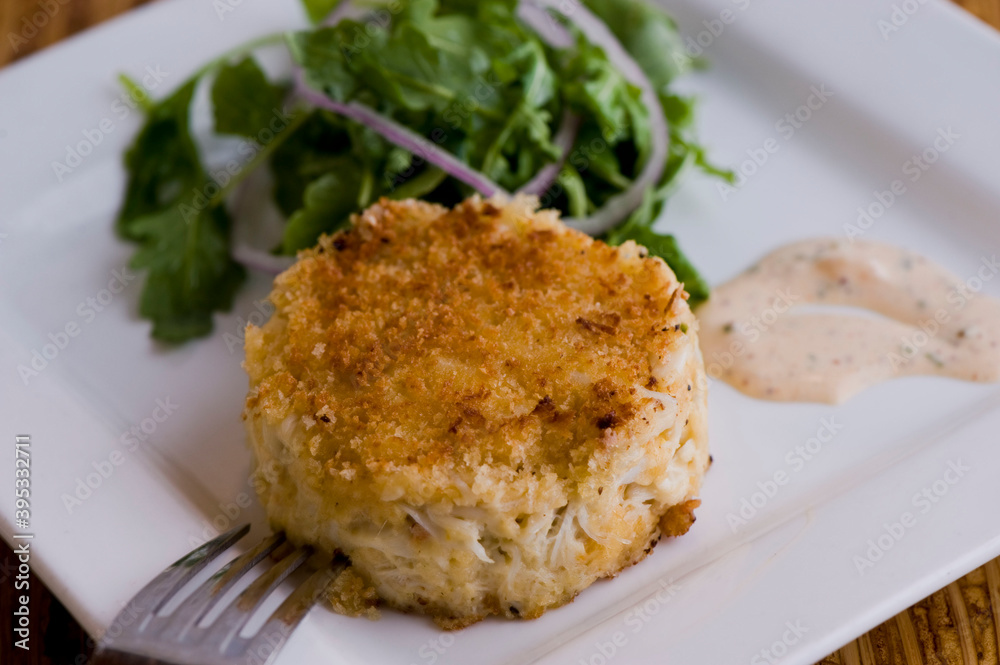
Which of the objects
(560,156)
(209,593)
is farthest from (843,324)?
(209,593)

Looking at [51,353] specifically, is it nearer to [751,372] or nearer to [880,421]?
[751,372]

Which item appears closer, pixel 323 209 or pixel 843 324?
pixel 843 324

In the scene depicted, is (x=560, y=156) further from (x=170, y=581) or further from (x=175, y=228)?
(x=170, y=581)

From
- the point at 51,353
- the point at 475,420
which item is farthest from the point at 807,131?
the point at 51,353

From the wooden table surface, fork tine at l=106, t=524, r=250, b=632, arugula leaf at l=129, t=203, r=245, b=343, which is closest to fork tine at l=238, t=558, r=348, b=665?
fork tine at l=106, t=524, r=250, b=632

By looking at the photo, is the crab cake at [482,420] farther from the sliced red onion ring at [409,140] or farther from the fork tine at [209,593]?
the sliced red onion ring at [409,140]
